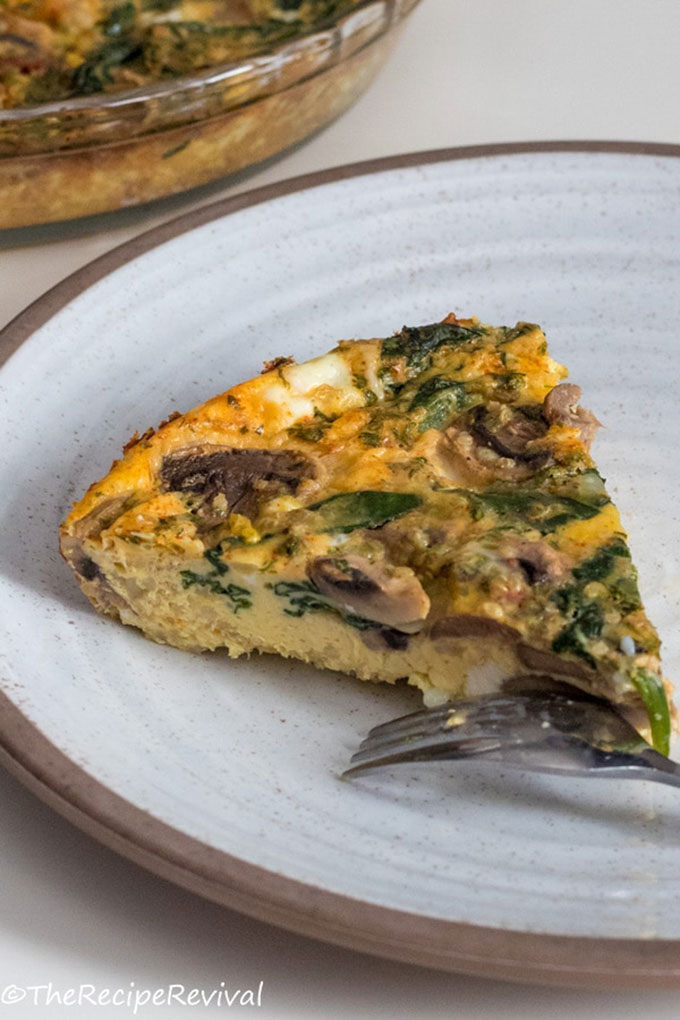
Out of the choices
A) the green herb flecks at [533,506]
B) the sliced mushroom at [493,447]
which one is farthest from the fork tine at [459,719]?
the sliced mushroom at [493,447]

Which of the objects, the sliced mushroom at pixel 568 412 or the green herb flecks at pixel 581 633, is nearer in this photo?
the green herb flecks at pixel 581 633

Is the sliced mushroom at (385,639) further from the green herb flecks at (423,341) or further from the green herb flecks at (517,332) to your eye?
the green herb flecks at (517,332)

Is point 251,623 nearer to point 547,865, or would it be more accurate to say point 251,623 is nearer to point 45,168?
point 547,865

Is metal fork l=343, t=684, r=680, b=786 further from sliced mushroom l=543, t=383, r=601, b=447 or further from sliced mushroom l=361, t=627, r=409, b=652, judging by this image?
sliced mushroom l=543, t=383, r=601, b=447

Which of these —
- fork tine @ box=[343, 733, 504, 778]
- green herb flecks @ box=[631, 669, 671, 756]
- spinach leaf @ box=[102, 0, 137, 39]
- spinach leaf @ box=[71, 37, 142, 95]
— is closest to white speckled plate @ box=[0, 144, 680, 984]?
fork tine @ box=[343, 733, 504, 778]

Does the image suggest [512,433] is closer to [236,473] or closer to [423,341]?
[423,341]

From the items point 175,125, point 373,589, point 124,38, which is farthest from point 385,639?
point 124,38
